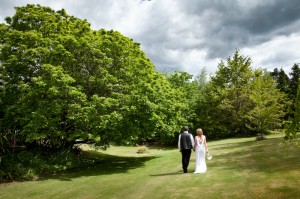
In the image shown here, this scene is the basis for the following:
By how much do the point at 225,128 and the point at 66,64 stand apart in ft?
104

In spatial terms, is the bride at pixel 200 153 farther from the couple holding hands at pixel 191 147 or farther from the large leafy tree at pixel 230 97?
the large leafy tree at pixel 230 97

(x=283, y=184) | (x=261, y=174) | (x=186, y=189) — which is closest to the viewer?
(x=283, y=184)

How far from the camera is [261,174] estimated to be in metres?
12.0

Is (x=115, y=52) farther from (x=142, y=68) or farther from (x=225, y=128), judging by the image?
(x=225, y=128)

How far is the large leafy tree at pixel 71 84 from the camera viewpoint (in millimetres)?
17453

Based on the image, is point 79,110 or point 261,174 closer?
point 261,174

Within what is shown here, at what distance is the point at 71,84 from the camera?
20219 millimetres

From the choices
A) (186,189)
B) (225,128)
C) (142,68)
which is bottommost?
(186,189)

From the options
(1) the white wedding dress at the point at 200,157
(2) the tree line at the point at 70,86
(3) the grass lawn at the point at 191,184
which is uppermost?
(2) the tree line at the point at 70,86

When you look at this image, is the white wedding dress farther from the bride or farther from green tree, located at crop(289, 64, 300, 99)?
green tree, located at crop(289, 64, 300, 99)

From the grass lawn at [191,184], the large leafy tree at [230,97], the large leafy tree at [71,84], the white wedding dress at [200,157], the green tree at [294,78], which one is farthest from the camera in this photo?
the green tree at [294,78]

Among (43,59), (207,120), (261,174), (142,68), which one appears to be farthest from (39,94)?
(207,120)

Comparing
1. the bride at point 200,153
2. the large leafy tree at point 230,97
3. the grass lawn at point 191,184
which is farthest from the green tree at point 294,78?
the bride at point 200,153

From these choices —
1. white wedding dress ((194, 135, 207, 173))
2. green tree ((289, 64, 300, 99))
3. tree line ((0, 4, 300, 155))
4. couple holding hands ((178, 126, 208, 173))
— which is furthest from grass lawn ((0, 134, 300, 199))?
green tree ((289, 64, 300, 99))
